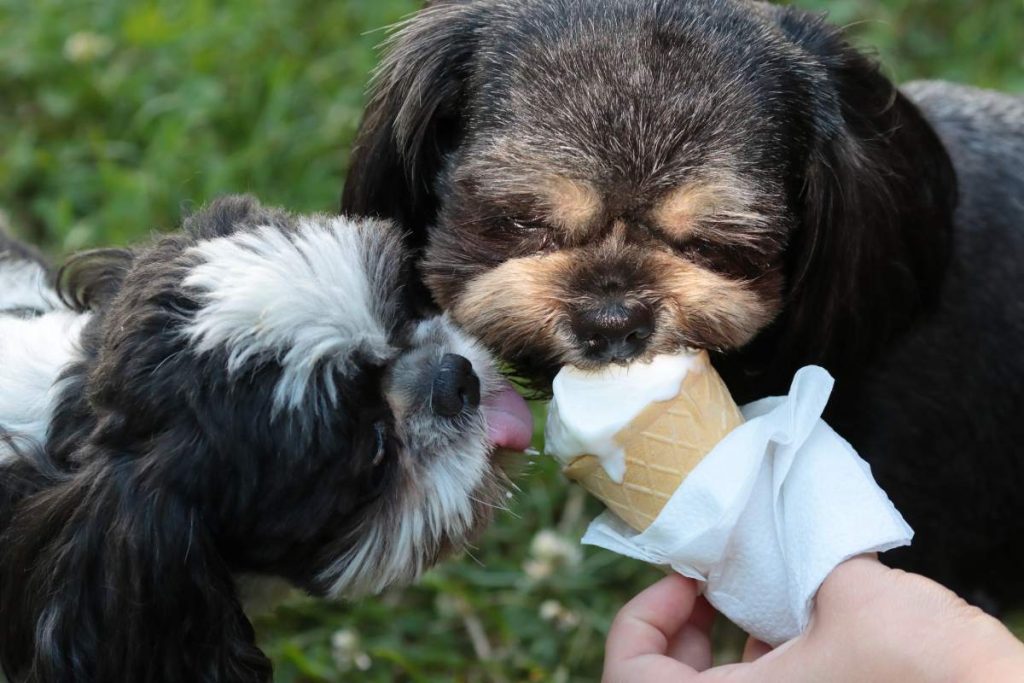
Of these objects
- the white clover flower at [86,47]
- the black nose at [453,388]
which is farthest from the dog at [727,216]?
the white clover flower at [86,47]

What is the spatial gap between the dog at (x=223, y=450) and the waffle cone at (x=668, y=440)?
A: 33 centimetres

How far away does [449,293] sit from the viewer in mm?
2705

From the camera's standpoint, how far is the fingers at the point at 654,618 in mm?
2635

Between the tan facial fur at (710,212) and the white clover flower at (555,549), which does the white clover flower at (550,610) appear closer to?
the white clover flower at (555,549)

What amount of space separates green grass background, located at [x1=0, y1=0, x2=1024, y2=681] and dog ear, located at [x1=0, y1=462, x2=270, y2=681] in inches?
50.8

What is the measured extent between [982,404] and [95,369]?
6.91 ft

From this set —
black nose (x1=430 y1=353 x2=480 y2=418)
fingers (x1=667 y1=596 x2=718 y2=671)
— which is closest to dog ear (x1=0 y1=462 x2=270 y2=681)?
black nose (x1=430 y1=353 x2=480 y2=418)

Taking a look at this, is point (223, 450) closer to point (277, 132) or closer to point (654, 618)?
point (654, 618)

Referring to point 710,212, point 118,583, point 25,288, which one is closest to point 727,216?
point 710,212

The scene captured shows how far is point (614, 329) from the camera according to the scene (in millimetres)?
2453

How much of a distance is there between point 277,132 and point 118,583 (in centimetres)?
262

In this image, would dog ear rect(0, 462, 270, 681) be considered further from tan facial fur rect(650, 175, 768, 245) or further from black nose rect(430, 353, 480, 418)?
tan facial fur rect(650, 175, 768, 245)

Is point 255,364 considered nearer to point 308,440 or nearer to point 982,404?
point 308,440

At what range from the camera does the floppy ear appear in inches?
111
